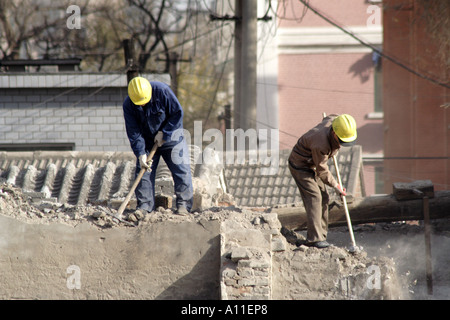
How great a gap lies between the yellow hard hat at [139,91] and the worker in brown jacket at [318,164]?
1.75 metres

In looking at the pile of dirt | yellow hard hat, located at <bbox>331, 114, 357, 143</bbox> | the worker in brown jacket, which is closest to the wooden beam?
the worker in brown jacket

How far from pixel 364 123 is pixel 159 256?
18511 millimetres

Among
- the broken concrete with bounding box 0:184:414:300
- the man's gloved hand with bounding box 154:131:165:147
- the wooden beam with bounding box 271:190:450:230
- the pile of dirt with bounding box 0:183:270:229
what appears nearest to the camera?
the broken concrete with bounding box 0:184:414:300

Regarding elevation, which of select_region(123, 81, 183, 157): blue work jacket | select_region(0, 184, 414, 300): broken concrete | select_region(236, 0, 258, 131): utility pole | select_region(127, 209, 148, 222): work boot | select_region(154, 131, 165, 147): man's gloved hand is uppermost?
select_region(236, 0, 258, 131): utility pole

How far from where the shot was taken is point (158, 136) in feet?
23.2

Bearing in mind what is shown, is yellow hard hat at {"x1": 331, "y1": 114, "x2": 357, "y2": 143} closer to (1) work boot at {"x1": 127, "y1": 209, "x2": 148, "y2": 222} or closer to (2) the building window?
(1) work boot at {"x1": 127, "y1": 209, "x2": 148, "y2": 222}

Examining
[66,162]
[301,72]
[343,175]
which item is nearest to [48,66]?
[66,162]

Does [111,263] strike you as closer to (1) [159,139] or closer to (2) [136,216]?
(2) [136,216]

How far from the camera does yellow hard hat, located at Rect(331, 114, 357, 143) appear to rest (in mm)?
6438

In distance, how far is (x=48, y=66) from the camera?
631 inches

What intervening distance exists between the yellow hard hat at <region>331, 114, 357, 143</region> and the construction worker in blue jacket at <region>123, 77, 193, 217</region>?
1748 mm

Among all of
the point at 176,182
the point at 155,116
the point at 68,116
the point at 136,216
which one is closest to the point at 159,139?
the point at 155,116

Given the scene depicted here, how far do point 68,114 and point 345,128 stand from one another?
9090 millimetres

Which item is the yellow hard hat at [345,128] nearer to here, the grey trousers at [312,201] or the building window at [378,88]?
the grey trousers at [312,201]
